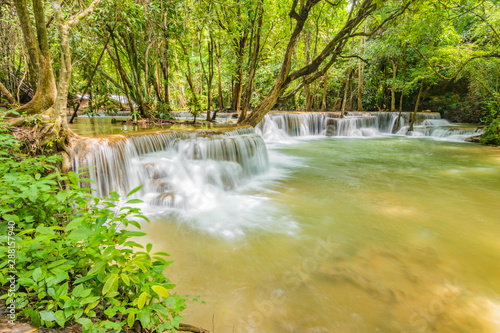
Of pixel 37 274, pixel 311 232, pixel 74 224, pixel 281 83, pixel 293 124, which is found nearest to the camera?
pixel 37 274

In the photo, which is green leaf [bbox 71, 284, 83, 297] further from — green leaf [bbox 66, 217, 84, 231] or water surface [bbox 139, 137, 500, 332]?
water surface [bbox 139, 137, 500, 332]

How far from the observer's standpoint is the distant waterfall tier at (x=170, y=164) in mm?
4406

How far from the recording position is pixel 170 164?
527 cm

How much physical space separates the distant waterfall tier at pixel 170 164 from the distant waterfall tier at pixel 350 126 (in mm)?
6961

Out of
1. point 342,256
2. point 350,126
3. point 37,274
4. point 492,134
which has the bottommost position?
point 342,256

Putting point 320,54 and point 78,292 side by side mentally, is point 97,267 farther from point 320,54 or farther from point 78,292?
point 320,54

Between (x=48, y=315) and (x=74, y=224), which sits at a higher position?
(x=74, y=224)

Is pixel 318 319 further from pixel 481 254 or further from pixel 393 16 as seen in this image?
pixel 393 16

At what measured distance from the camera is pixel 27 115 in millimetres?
3576

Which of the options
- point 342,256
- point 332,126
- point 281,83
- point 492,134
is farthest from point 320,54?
point 492,134

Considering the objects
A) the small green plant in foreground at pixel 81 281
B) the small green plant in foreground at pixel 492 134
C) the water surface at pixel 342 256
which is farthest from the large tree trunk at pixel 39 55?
the small green plant in foreground at pixel 492 134

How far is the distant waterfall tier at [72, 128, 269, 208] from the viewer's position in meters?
4.41

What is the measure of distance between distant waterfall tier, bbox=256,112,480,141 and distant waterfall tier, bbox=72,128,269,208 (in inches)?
274

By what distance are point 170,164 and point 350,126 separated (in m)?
13.1
